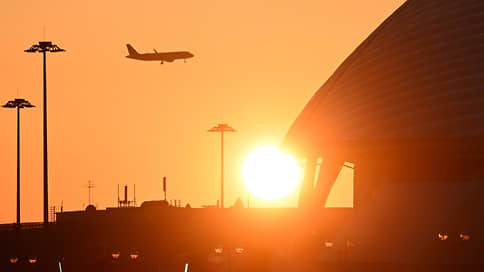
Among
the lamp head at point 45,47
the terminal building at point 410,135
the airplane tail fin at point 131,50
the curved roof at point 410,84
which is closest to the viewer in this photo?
the curved roof at point 410,84

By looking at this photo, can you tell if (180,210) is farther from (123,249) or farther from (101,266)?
(101,266)

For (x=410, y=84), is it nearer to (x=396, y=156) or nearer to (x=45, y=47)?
(x=396, y=156)

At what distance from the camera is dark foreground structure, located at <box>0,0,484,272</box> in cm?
5378

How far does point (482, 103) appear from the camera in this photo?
Answer: 2046 inches

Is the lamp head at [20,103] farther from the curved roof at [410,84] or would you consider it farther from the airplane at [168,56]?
the curved roof at [410,84]

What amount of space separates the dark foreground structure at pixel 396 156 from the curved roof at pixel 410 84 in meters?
0.06

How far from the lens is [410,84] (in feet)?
185

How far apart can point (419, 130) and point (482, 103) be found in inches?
124

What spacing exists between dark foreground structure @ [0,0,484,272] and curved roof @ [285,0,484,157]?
6 cm

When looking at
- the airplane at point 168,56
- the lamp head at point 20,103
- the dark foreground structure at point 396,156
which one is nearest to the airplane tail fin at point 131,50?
the airplane at point 168,56

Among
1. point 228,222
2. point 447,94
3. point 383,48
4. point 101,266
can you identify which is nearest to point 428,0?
point 383,48

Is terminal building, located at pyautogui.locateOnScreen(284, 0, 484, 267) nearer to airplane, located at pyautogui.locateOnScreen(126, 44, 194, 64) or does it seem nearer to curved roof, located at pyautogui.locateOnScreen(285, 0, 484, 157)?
curved roof, located at pyautogui.locateOnScreen(285, 0, 484, 157)

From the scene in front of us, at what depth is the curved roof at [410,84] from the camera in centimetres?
5303

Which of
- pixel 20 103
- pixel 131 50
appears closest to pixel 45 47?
pixel 20 103
